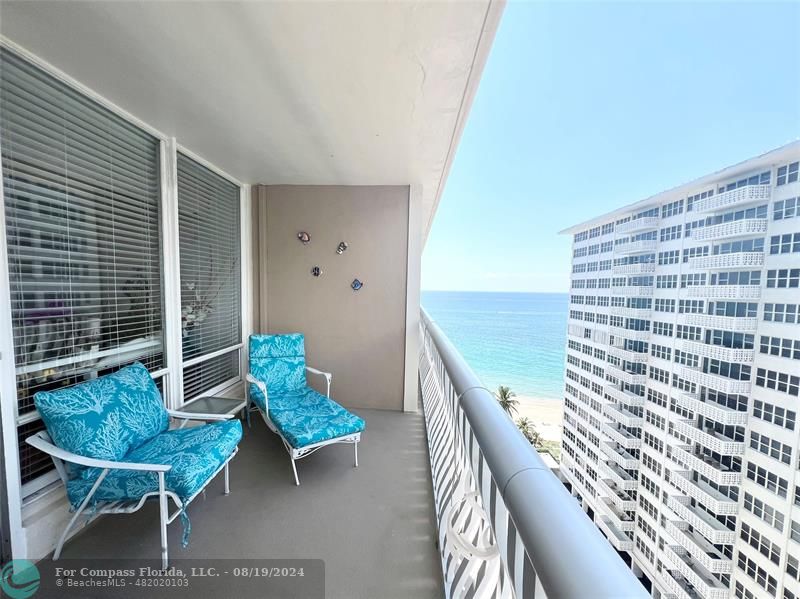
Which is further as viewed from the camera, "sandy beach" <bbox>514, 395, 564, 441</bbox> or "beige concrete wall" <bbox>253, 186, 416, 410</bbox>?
"sandy beach" <bbox>514, 395, 564, 441</bbox>

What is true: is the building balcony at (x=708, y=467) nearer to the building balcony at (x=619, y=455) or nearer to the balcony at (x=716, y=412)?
the balcony at (x=716, y=412)

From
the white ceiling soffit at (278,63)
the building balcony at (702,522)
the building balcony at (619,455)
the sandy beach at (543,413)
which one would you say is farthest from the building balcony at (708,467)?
the sandy beach at (543,413)

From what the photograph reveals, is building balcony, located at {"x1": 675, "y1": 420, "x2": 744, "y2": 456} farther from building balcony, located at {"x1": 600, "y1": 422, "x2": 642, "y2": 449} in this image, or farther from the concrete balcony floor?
the concrete balcony floor

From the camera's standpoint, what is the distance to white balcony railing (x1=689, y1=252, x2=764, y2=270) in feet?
5.59

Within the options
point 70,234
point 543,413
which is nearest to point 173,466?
point 70,234

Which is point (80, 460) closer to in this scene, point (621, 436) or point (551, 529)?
point (551, 529)

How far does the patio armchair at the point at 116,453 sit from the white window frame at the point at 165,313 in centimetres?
14

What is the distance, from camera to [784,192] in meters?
1.61

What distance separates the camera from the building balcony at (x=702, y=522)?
185 centimetres

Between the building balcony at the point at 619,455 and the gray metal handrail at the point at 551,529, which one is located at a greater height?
the gray metal handrail at the point at 551,529

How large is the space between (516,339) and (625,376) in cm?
1420

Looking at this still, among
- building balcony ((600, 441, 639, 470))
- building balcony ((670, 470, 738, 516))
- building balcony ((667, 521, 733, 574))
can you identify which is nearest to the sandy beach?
building balcony ((600, 441, 639, 470))

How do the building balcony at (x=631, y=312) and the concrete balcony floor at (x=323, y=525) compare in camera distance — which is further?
the building balcony at (x=631, y=312)

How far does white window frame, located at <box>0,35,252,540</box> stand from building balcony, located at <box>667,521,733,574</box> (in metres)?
3.83
